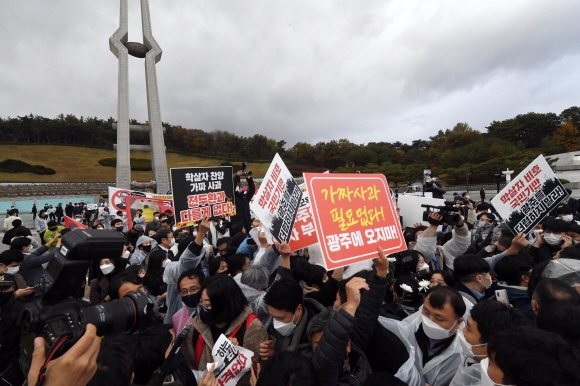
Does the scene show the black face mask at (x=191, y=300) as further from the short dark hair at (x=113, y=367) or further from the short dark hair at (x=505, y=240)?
the short dark hair at (x=505, y=240)

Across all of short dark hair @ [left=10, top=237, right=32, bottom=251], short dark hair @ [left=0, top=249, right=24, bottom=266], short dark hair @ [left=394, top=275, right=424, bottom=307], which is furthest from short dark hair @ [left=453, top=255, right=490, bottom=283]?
short dark hair @ [left=10, top=237, right=32, bottom=251]

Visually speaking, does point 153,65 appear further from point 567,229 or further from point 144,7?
point 567,229

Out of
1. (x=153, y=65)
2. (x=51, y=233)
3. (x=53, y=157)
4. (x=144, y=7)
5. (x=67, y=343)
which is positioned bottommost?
(x=51, y=233)

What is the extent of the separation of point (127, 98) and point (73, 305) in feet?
89.1

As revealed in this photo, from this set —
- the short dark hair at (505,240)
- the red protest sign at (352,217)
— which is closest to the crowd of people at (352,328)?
the red protest sign at (352,217)

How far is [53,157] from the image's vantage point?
164 ft

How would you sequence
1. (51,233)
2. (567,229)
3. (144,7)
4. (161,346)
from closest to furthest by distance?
(161,346)
(567,229)
(51,233)
(144,7)

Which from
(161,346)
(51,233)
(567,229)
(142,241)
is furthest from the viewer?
(51,233)

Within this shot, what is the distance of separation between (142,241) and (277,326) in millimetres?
4013

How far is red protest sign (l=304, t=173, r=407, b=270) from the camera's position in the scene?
2.14 m

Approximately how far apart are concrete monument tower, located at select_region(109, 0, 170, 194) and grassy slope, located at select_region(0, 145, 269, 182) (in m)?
22.1

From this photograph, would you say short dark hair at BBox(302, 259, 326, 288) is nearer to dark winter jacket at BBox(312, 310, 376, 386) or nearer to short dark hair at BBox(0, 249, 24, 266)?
dark winter jacket at BBox(312, 310, 376, 386)

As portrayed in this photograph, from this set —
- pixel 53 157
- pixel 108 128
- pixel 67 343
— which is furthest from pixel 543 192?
pixel 108 128

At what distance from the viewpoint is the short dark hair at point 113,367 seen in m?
1.34
